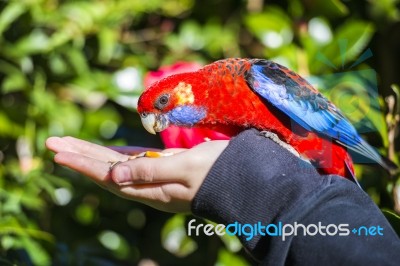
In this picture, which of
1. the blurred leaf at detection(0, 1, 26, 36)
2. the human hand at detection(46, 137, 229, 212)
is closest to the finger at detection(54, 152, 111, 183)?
the human hand at detection(46, 137, 229, 212)

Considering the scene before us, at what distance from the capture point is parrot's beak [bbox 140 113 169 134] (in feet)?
5.17

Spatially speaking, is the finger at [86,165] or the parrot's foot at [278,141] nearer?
the finger at [86,165]

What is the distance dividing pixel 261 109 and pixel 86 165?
0.44 m

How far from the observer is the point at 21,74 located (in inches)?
85.3

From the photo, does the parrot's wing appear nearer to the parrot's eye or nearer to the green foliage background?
the parrot's eye

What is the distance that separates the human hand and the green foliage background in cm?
70

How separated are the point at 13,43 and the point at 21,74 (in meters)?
0.10

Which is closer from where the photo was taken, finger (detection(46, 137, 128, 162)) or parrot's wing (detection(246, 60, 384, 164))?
finger (detection(46, 137, 128, 162))

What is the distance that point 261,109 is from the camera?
Result: 1.55 m

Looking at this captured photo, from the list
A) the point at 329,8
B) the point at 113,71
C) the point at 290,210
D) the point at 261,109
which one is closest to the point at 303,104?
the point at 261,109

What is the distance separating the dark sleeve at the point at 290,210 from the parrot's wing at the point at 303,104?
0.26 meters

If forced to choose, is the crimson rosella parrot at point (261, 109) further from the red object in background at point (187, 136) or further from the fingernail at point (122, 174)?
the fingernail at point (122, 174)

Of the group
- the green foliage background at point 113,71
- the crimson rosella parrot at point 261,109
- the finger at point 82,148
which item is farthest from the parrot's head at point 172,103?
the green foliage background at point 113,71

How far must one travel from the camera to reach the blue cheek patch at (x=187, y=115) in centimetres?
158
